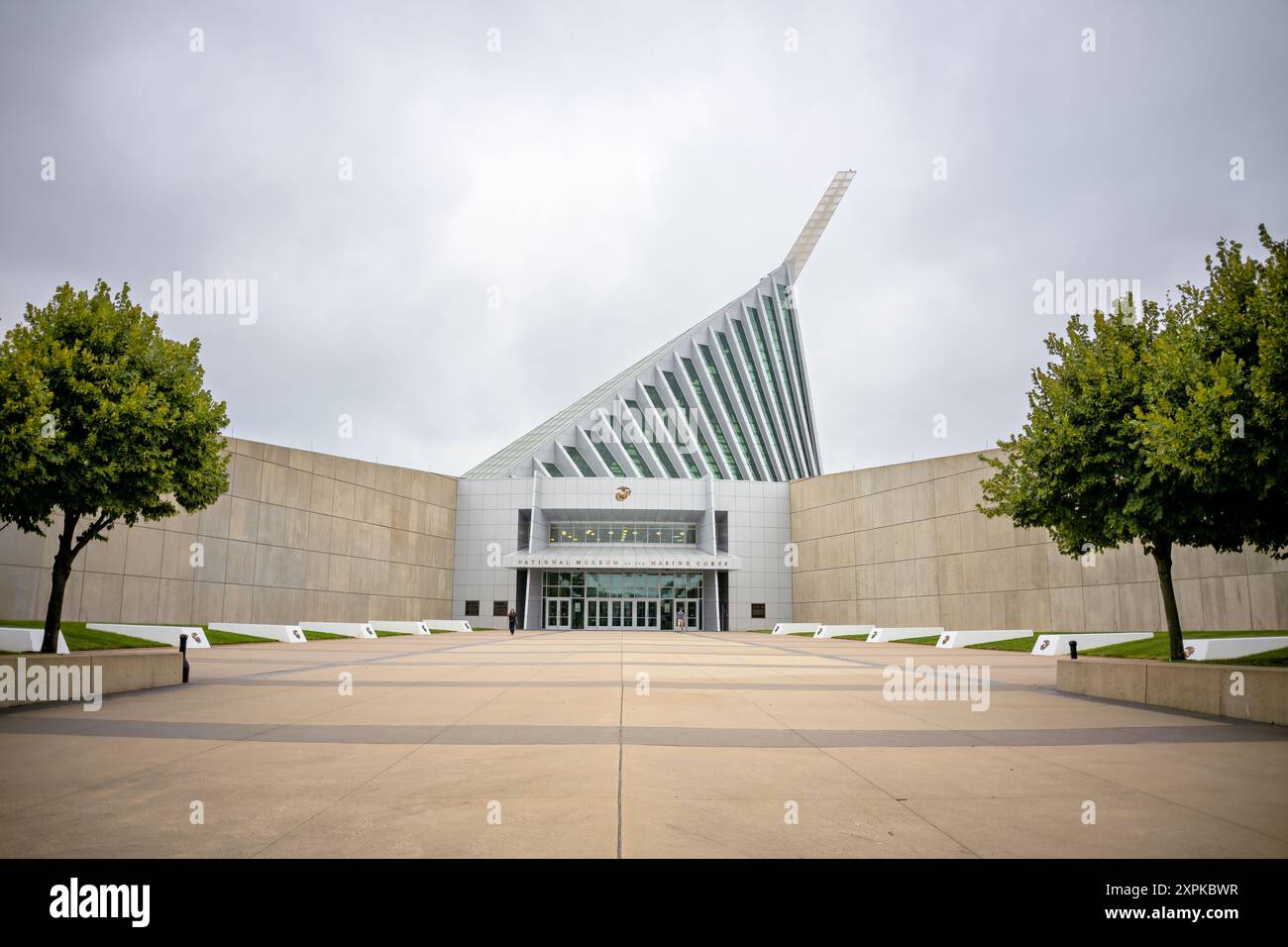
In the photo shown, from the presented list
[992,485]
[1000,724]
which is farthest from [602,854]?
[992,485]

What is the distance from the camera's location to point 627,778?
6137mm

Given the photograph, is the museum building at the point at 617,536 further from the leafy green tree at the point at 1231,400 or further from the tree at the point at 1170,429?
the leafy green tree at the point at 1231,400

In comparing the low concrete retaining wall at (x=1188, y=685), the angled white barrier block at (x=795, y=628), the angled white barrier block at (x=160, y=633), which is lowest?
the angled white barrier block at (x=795, y=628)

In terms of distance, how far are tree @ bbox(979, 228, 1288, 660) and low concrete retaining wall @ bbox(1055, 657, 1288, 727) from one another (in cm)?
138

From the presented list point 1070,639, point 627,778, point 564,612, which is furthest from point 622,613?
point 627,778

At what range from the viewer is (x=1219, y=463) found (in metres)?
9.76

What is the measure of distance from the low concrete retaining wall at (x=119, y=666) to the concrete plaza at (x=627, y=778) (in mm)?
556

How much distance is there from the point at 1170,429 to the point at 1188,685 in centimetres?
381

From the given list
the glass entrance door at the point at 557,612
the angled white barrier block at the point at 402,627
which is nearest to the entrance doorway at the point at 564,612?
the glass entrance door at the point at 557,612

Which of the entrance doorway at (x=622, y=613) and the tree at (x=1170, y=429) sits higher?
the tree at (x=1170, y=429)

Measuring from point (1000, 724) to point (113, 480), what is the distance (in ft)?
45.4

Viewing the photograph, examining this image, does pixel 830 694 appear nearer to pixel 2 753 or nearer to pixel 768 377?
pixel 2 753

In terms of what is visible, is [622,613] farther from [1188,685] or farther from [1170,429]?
[1170,429]

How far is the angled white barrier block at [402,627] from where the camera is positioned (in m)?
40.0
